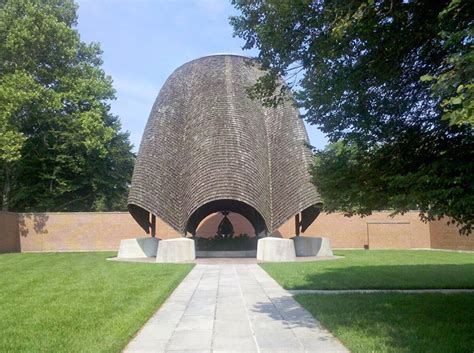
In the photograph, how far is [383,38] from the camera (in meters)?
5.53

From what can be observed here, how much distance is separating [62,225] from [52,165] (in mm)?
7077

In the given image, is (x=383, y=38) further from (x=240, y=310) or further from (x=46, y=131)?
(x=46, y=131)

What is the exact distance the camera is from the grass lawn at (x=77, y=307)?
18.3ft

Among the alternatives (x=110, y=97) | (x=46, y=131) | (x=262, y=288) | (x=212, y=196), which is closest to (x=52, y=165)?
(x=46, y=131)

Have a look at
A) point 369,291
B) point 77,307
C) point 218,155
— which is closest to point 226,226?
point 218,155

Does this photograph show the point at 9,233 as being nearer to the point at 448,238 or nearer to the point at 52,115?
the point at 52,115

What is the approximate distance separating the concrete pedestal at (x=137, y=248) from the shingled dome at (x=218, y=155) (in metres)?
1.65

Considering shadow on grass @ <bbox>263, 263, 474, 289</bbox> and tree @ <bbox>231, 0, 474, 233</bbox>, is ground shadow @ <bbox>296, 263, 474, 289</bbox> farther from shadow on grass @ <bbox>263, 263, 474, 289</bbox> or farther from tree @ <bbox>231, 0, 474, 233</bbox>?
tree @ <bbox>231, 0, 474, 233</bbox>

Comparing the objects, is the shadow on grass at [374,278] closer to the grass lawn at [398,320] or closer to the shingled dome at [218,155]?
the grass lawn at [398,320]

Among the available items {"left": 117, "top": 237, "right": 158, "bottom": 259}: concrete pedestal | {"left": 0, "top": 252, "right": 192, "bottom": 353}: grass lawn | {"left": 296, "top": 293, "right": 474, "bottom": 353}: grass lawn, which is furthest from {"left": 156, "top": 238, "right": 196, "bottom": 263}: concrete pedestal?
{"left": 296, "top": 293, "right": 474, "bottom": 353}: grass lawn

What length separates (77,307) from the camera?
7949 mm

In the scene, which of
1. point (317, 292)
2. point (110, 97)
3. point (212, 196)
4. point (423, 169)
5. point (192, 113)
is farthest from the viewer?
point (110, 97)

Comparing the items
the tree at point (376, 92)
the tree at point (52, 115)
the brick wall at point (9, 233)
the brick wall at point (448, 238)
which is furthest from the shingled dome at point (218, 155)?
the tree at point (376, 92)

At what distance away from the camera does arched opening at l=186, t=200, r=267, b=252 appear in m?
23.9
